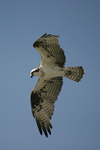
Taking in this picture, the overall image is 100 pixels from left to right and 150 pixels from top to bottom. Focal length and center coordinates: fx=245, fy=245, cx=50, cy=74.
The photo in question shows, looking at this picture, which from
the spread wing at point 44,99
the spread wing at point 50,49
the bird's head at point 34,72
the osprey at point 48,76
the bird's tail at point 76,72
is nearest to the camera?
the spread wing at point 50,49

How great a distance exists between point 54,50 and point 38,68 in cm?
86

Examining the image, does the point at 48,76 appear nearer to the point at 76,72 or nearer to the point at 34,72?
the point at 34,72

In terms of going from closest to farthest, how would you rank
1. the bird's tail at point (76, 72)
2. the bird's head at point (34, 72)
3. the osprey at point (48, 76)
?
the osprey at point (48, 76) < the bird's head at point (34, 72) < the bird's tail at point (76, 72)

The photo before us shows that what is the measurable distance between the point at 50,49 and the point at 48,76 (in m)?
1.05

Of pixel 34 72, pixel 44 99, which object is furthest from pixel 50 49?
pixel 44 99

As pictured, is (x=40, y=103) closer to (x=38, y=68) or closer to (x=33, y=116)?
(x=33, y=116)

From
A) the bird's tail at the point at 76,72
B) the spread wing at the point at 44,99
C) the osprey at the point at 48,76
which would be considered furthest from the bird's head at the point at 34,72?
the bird's tail at the point at 76,72

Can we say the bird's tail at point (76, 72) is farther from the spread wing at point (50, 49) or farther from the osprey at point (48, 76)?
the spread wing at point (50, 49)

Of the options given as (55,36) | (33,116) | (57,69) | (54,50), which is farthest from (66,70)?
(33,116)

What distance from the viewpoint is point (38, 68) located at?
8.16 meters

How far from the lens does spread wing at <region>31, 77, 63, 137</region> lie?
8.45 m

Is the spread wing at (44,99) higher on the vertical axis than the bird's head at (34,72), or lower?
lower

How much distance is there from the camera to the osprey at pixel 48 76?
7715mm

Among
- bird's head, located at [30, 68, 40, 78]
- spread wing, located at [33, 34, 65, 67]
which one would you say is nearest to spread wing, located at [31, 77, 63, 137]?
bird's head, located at [30, 68, 40, 78]
